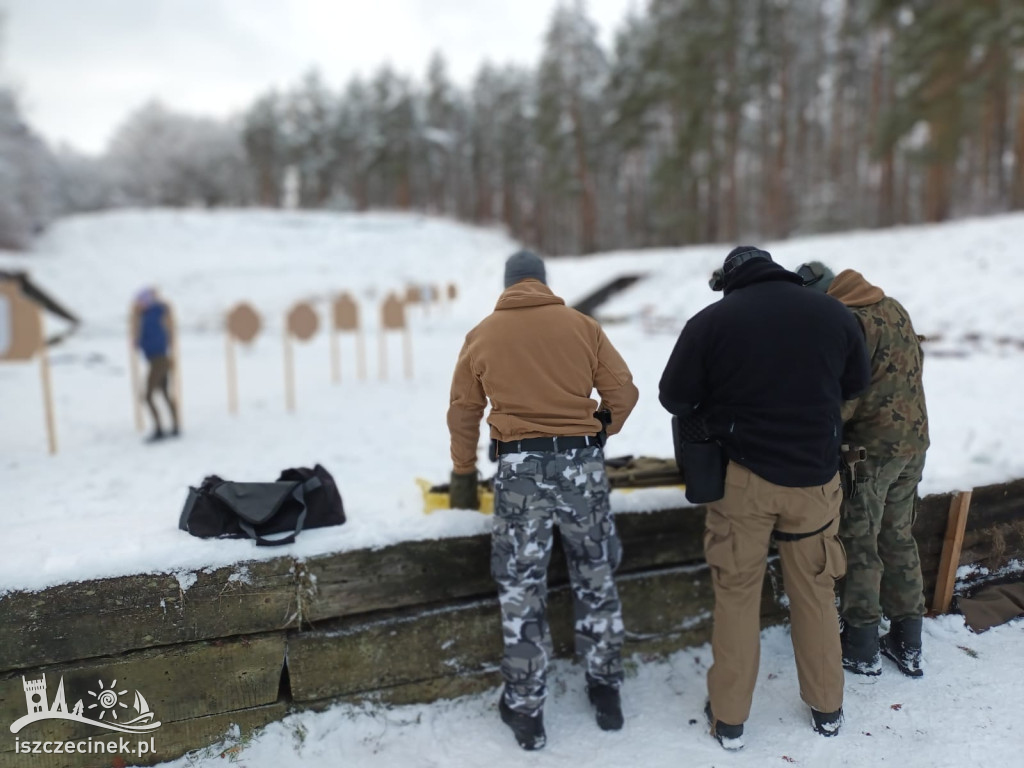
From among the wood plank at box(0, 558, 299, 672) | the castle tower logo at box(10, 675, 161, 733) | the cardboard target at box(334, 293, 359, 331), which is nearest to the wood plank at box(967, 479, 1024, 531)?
the wood plank at box(0, 558, 299, 672)

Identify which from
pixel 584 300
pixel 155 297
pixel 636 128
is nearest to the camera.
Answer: pixel 155 297

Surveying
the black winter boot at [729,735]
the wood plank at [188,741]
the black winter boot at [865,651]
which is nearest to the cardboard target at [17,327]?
the wood plank at [188,741]

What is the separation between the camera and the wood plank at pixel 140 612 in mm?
2291

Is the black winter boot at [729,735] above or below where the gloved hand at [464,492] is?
below

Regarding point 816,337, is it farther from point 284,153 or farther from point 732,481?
point 284,153

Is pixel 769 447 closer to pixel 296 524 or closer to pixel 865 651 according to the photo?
pixel 865 651

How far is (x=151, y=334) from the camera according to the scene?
6645 mm

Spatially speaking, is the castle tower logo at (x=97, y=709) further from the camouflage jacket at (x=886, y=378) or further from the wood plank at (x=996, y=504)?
the wood plank at (x=996, y=504)

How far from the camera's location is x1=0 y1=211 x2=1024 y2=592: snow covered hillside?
Result: 112 inches

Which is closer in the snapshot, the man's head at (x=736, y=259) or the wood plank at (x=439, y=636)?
the man's head at (x=736, y=259)

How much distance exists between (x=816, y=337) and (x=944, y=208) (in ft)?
57.9

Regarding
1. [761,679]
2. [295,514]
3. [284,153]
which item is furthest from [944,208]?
[284,153]

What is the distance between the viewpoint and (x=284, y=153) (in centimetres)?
4397
